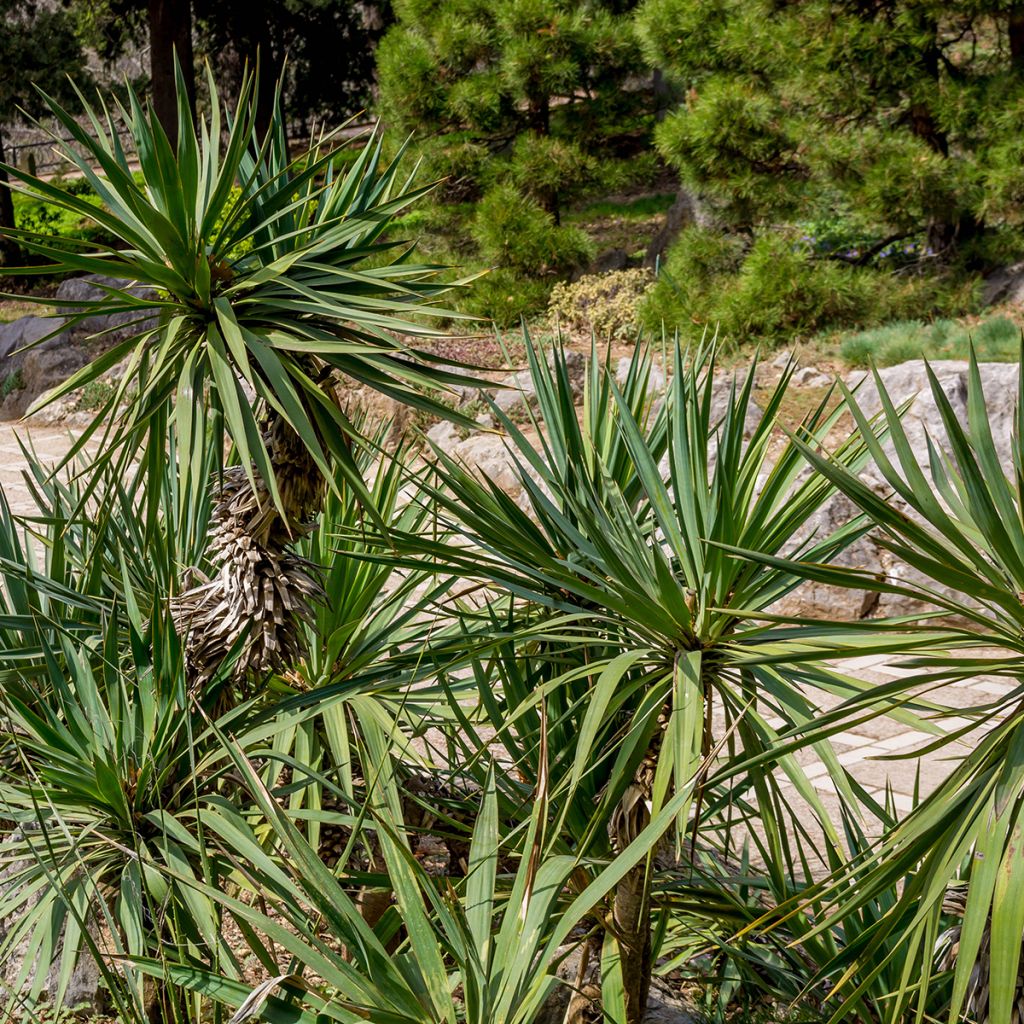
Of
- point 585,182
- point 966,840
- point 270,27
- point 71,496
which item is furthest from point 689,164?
point 270,27

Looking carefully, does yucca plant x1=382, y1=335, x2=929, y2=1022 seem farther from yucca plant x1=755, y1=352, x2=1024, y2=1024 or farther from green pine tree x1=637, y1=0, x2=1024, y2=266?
green pine tree x1=637, y1=0, x2=1024, y2=266

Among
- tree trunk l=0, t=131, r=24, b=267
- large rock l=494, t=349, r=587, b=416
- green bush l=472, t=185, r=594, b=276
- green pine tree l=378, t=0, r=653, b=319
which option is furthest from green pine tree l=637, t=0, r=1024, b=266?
tree trunk l=0, t=131, r=24, b=267

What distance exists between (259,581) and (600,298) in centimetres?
934

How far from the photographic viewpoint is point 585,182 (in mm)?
12656

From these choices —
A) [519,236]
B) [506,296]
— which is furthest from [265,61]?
[506,296]

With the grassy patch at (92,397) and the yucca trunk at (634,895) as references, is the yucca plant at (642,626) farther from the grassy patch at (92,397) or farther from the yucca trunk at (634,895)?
the grassy patch at (92,397)

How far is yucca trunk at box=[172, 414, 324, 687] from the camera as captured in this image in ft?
7.12

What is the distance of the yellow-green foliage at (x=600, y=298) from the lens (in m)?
11.0

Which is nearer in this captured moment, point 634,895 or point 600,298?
point 634,895

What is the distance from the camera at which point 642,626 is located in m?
1.79

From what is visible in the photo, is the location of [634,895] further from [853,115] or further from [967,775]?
[853,115]

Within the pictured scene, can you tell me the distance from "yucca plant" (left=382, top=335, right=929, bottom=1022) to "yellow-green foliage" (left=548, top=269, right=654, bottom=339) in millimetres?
8877

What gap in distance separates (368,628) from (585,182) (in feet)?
35.0

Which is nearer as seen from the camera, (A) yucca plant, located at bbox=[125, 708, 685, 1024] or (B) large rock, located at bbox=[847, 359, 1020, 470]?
(A) yucca plant, located at bbox=[125, 708, 685, 1024]
